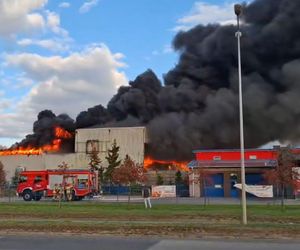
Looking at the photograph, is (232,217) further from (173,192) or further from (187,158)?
(187,158)

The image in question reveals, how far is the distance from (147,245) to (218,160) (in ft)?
141

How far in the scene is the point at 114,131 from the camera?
77.2 meters

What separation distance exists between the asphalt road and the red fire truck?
29254 millimetres

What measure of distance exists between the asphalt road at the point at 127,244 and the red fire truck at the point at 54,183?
96.0 ft

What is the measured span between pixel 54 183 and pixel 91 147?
3317 cm

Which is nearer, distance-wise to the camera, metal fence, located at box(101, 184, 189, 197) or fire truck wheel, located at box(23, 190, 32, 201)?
fire truck wheel, located at box(23, 190, 32, 201)

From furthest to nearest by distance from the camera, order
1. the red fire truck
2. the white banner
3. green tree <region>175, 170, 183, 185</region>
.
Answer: green tree <region>175, 170, 183, 185</region>, the white banner, the red fire truck

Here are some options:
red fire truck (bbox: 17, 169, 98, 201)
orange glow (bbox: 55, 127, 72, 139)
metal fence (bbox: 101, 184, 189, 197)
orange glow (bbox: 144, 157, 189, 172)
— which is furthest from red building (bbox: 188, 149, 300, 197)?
orange glow (bbox: 55, 127, 72, 139)

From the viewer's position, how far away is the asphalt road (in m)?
12.2

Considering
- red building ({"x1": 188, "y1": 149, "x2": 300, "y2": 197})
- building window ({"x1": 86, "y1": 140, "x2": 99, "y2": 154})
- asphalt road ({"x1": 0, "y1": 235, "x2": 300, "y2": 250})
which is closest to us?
asphalt road ({"x1": 0, "y1": 235, "x2": 300, "y2": 250})

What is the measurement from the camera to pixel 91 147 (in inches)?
3034

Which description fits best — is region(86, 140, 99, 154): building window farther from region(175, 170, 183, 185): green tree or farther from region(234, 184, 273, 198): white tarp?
region(234, 184, 273, 198): white tarp

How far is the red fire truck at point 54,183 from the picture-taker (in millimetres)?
43594

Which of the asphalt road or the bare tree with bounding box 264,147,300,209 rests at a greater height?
the bare tree with bounding box 264,147,300,209
